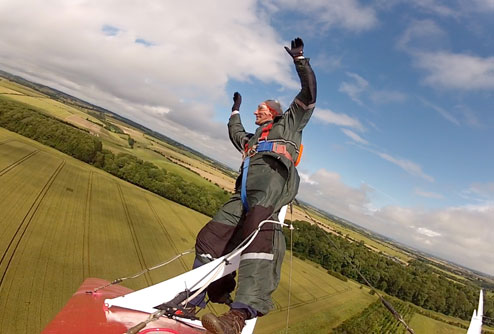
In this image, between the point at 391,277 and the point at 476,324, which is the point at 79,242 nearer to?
the point at 476,324

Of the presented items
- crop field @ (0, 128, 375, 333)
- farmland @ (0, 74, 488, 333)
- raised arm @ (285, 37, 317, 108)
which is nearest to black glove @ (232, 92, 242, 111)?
raised arm @ (285, 37, 317, 108)

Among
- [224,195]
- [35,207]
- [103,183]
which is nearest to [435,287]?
[224,195]

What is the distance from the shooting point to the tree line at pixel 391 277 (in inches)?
2640

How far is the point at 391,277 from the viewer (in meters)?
72.4

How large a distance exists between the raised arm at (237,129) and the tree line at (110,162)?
2445 inches

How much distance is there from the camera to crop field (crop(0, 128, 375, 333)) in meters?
22.0

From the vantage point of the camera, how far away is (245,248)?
112 inches

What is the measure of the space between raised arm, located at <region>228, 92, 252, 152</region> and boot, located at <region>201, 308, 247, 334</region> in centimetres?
230

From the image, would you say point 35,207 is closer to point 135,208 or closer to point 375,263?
point 135,208

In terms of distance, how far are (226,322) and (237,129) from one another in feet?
9.15

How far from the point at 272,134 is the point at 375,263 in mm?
82612

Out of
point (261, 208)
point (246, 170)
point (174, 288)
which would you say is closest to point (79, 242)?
point (174, 288)

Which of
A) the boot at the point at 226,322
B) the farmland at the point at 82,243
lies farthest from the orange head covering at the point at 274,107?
the farmland at the point at 82,243

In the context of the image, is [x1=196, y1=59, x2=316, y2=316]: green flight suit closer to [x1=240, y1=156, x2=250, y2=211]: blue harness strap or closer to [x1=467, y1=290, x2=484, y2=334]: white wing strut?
[x1=240, y1=156, x2=250, y2=211]: blue harness strap
